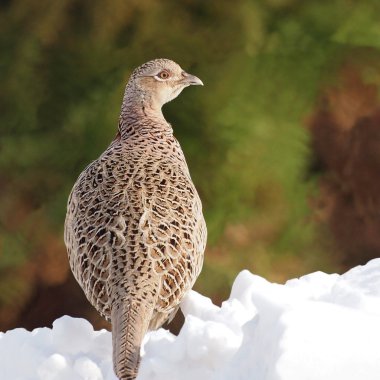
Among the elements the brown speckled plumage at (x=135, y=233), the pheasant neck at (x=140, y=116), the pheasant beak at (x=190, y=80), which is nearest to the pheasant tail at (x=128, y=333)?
the brown speckled plumage at (x=135, y=233)

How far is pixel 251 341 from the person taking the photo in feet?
7.56

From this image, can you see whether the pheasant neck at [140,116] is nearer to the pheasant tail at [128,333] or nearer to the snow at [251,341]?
the snow at [251,341]

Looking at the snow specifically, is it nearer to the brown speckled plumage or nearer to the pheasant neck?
the brown speckled plumage

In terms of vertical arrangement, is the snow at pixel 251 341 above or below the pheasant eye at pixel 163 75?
below

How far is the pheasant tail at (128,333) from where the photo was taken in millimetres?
2486

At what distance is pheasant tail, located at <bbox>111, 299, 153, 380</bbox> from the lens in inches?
97.9

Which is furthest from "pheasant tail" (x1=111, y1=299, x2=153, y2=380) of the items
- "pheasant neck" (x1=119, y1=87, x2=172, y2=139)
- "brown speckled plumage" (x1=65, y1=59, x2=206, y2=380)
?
"pheasant neck" (x1=119, y1=87, x2=172, y2=139)

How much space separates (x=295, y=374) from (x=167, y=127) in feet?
4.72

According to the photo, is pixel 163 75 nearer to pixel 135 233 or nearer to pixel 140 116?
pixel 140 116

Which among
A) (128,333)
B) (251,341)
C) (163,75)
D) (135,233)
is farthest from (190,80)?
(251,341)

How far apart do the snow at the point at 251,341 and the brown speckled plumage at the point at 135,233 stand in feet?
0.25

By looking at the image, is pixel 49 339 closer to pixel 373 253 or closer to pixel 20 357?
pixel 20 357

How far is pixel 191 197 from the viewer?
3.09 meters

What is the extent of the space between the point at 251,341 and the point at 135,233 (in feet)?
2.10
